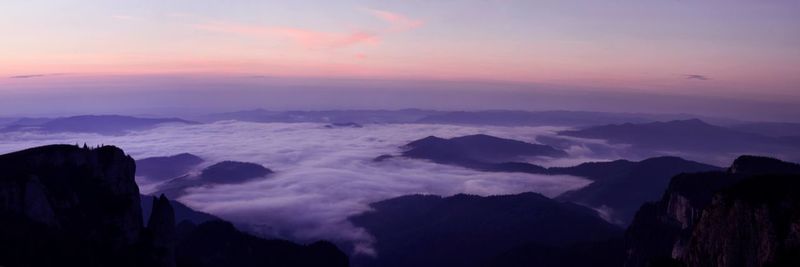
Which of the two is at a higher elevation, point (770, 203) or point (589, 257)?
point (770, 203)

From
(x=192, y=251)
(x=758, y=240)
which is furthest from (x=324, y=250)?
(x=758, y=240)

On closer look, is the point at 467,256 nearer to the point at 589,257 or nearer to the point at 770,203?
the point at 589,257

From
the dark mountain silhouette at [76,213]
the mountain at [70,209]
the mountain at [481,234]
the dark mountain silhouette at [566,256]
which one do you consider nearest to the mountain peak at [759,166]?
the dark mountain silhouette at [566,256]

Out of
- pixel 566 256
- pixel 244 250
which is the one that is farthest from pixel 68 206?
pixel 566 256

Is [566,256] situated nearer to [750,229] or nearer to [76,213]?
[750,229]

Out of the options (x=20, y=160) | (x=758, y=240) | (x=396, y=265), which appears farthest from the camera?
(x=396, y=265)

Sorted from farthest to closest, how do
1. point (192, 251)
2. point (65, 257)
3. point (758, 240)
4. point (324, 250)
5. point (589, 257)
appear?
point (589, 257), point (324, 250), point (192, 251), point (65, 257), point (758, 240)

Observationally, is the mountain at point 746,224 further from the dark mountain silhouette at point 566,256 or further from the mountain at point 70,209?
the dark mountain silhouette at point 566,256
